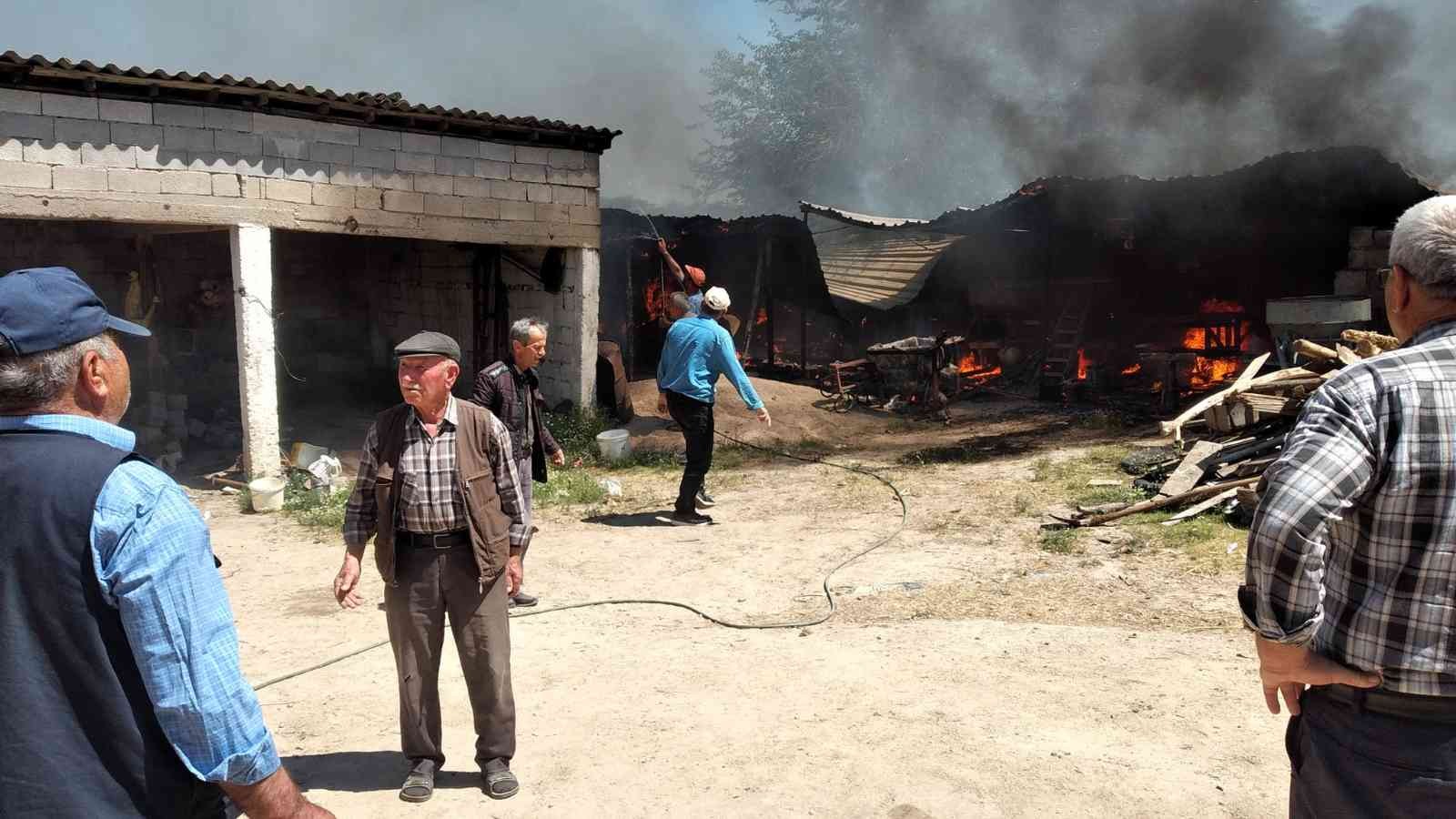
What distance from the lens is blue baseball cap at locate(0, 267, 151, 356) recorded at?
1811 millimetres

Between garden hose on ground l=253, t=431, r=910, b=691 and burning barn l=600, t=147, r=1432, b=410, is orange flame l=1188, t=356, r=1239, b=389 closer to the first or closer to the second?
burning barn l=600, t=147, r=1432, b=410

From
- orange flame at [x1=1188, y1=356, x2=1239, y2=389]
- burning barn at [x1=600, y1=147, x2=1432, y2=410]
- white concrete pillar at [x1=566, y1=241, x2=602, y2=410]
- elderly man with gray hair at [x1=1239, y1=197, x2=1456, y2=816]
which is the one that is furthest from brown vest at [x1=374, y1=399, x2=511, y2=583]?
orange flame at [x1=1188, y1=356, x2=1239, y2=389]

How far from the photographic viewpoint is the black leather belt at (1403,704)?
77.5 inches

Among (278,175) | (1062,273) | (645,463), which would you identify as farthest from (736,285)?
(278,175)

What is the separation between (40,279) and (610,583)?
5486 mm

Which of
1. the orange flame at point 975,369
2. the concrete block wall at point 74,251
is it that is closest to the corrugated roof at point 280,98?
the concrete block wall at point 74,251

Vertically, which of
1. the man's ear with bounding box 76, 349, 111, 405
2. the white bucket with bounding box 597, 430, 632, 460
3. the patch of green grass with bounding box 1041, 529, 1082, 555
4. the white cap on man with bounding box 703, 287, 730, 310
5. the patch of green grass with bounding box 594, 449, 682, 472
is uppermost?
the white cap on man with bounding box 703, 287, 730, 310

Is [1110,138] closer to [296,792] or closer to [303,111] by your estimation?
[303,111]

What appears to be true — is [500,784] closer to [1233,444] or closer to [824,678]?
[824,678]

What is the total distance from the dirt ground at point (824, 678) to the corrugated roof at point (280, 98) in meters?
4.39

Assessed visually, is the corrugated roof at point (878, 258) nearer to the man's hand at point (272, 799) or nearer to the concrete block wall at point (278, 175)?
the concrete block wall at point (278, 175)

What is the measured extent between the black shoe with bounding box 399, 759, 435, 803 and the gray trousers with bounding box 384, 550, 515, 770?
0.12 ft

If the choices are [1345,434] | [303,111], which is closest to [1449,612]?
[1345,434]

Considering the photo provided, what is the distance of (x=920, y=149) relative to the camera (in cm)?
3900
